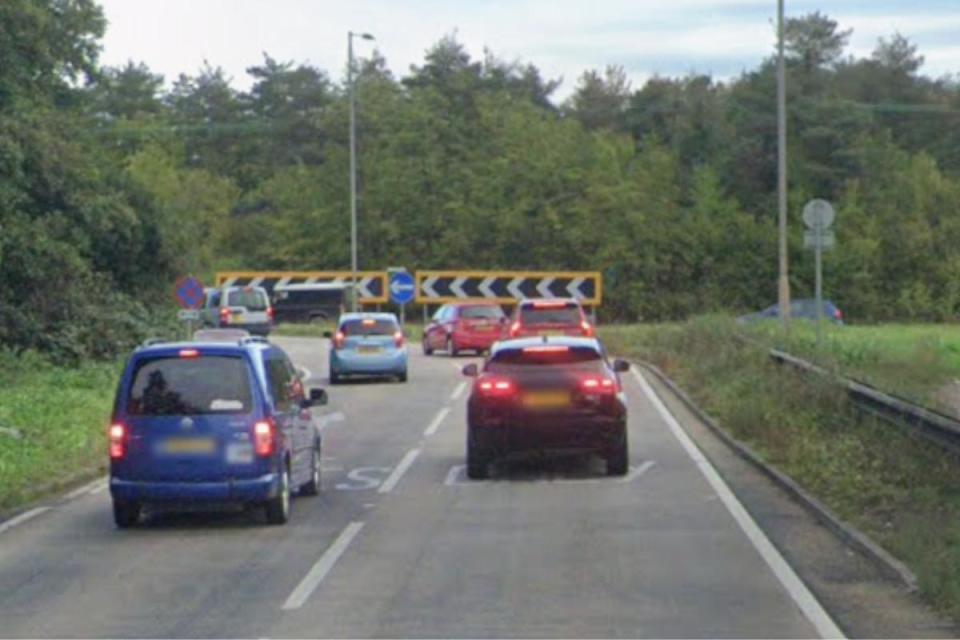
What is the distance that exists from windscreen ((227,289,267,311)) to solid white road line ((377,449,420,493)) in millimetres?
33722

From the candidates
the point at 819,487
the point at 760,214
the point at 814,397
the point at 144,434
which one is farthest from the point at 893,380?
the point at 760,214

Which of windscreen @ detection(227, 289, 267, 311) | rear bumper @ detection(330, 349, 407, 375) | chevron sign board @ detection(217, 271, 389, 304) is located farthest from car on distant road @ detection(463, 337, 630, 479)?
chevron sign board @ detection(217, 271, 389, 304)

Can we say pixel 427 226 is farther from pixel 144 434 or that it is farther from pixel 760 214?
pixel 144 434

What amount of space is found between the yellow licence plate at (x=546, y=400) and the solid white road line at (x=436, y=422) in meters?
6.90

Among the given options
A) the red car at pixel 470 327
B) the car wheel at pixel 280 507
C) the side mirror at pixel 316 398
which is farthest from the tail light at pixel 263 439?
the red car at pixel 470 327

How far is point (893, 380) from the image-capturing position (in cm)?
2783

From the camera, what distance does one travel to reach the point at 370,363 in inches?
1574

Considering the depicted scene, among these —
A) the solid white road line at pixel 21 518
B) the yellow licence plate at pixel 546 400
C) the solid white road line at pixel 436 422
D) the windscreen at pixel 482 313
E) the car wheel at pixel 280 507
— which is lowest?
the solid white road line at pixel 436 422

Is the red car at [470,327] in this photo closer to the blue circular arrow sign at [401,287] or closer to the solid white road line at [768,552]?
the blue circular arrow sign at [401,287]

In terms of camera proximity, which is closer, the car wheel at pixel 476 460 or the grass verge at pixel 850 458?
the grass verge at pixel 850 458

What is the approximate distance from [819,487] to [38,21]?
76.0ft

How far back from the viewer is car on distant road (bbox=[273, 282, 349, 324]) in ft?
238

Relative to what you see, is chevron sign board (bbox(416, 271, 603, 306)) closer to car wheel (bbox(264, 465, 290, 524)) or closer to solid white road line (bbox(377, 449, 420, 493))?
solid white road line (bbox(377, 449, 420, 493))

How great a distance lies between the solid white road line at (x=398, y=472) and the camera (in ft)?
70.0
